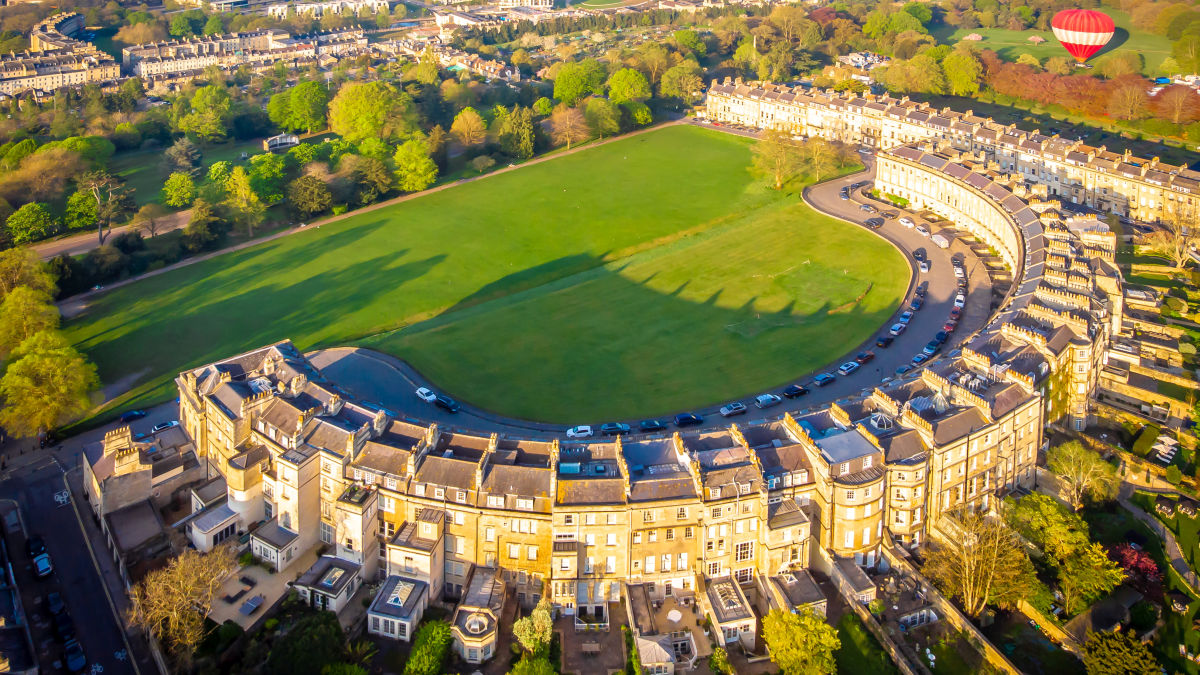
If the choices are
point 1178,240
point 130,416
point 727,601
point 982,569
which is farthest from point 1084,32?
point 130,416

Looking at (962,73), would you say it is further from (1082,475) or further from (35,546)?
(35,546)

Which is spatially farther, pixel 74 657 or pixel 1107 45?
pixel 1107 45

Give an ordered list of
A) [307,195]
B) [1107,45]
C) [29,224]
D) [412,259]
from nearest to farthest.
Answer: [412,259] → [29,224] → [307,195] → [1107,45]

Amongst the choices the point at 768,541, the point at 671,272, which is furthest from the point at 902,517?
the point at 671,272

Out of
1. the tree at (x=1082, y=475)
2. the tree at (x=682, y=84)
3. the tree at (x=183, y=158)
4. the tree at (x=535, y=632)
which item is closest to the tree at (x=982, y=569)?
the tree at (x=1082, y=475)

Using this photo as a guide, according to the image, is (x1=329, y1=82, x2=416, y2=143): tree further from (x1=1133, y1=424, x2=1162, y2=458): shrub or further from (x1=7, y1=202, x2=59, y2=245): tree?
(x1=1133, y1=424, x2=1162, y2=458): shrub

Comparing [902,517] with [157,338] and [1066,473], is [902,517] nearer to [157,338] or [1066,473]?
[1066,473]
